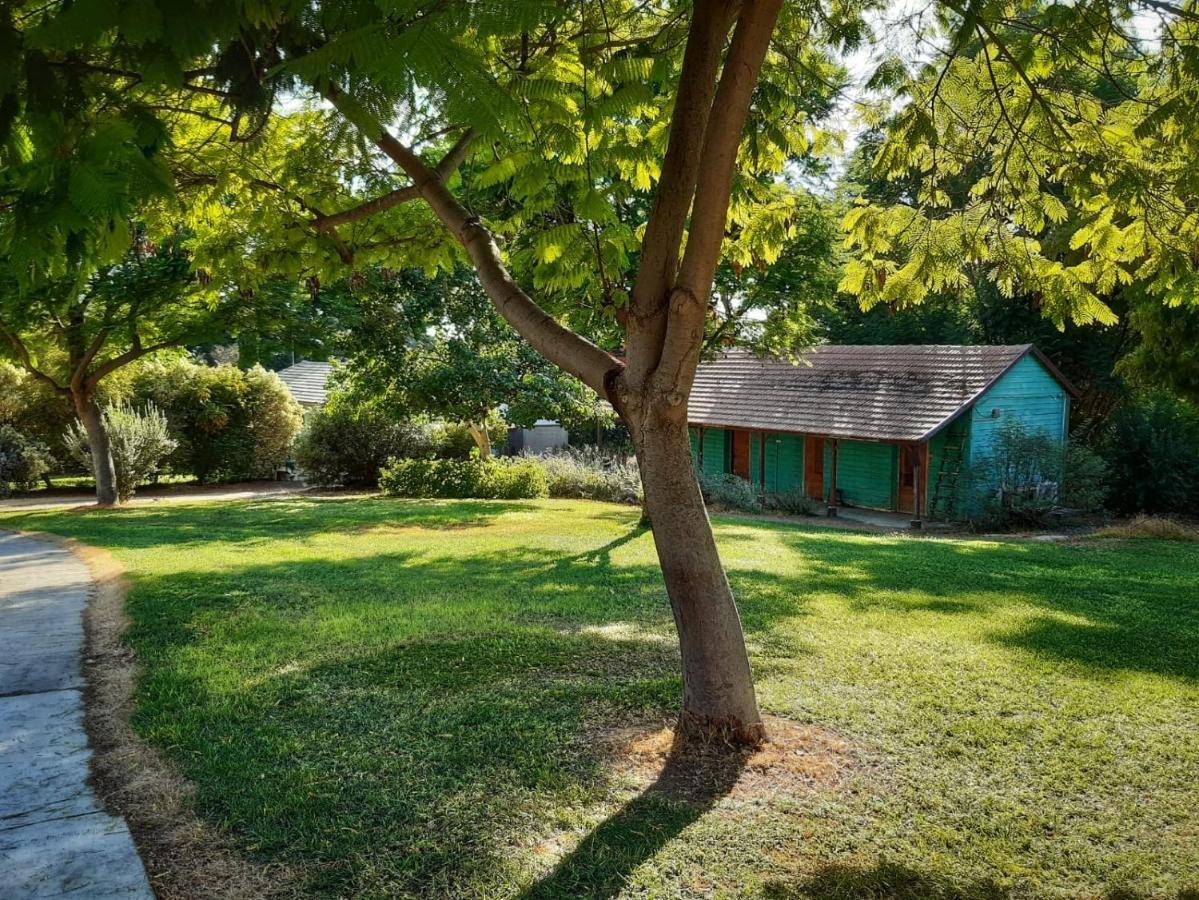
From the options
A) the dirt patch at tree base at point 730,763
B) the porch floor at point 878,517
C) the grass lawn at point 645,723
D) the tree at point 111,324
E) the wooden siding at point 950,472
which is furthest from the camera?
the wooden siding at point 950,472

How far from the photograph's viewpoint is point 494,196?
468 inches

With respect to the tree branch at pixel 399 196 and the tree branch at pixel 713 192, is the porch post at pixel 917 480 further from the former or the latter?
the tree branch at pixel 713 192

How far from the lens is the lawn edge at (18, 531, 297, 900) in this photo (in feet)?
11.3

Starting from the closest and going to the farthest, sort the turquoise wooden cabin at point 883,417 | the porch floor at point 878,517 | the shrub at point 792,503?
the porch floor at point 878,517
the turquoise wooden cabin at point 883,417
the shrub at point 792,503

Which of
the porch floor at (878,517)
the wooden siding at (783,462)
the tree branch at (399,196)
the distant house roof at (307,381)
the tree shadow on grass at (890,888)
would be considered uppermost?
the distant house roof at (307,381)

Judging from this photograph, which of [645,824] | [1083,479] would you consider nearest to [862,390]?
[1083,479]

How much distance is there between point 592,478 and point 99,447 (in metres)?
11.5

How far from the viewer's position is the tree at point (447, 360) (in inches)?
802

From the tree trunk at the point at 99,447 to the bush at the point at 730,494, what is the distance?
13.8 m

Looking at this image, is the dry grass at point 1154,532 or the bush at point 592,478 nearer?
the dry grass at point 1154,532

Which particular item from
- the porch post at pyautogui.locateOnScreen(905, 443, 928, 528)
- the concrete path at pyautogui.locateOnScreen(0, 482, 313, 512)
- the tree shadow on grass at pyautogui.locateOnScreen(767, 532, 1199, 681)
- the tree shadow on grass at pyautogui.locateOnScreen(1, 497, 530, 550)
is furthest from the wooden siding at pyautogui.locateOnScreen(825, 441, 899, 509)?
the concrete path at pyautogui.locateOnScreen(0, 482, 313, 512)

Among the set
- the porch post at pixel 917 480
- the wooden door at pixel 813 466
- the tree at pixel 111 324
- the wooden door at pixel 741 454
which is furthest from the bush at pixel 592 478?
the tree at pixel 111 324

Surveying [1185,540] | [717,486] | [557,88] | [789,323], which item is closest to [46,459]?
[717,486]

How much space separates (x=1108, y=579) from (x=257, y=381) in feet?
80.9
